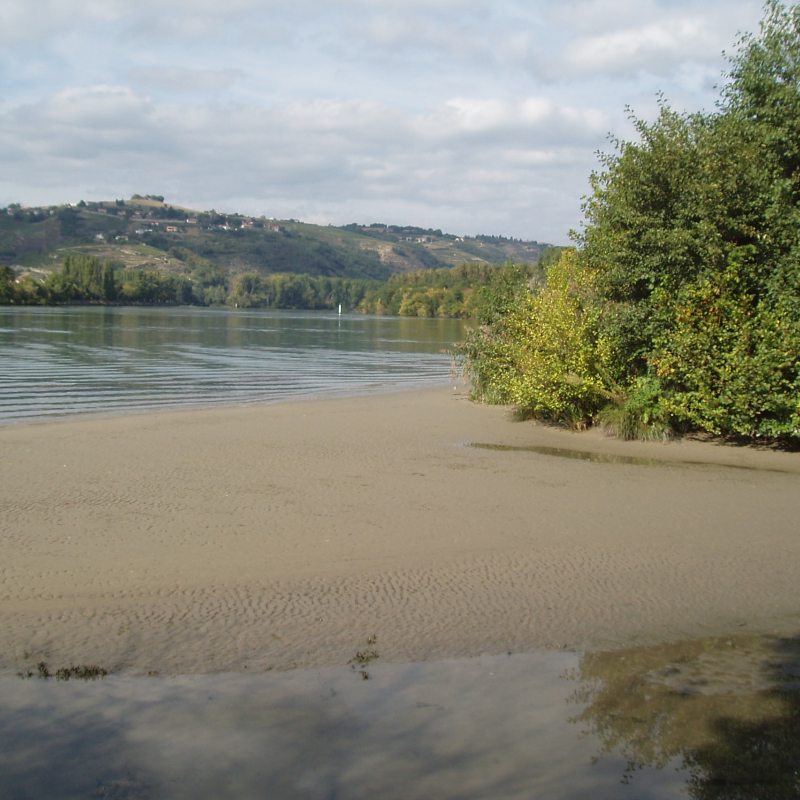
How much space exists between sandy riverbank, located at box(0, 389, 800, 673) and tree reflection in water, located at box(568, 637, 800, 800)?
0.43m

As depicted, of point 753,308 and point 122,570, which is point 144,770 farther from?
point 753,308

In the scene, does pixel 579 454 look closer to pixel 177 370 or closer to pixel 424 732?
pixel 424 732

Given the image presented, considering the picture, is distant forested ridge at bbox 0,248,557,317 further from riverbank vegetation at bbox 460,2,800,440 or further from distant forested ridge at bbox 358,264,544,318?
riverbank vegetation at bbox 460,2,800,440

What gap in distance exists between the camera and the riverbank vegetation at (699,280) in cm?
1361

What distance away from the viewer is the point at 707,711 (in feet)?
17.1

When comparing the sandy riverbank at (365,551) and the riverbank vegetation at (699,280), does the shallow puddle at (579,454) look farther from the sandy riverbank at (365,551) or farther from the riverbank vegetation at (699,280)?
the riverbank vegetation at (699,280)

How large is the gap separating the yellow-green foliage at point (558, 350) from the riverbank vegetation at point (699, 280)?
0.05 m

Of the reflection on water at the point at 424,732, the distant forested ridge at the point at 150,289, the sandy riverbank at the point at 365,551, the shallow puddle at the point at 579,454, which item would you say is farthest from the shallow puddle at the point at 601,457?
the distant forested ridge at the point at 150,289

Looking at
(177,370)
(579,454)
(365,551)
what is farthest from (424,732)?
(177,370)

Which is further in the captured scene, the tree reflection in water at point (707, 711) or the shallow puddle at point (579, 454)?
the shallow puddle at point (579, 454)

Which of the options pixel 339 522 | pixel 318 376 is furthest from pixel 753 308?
pixel 318 376

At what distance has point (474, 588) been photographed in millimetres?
7590

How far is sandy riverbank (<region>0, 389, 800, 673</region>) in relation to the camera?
6.47 metres

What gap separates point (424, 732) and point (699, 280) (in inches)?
468
